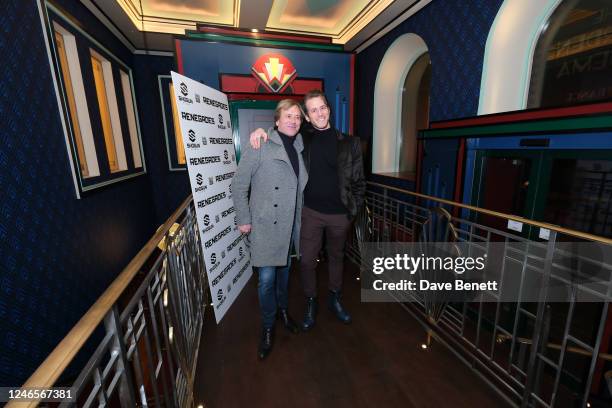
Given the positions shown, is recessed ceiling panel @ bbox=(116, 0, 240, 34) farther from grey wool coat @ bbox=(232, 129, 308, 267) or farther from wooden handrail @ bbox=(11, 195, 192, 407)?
wooden handrail @ bbox=(11, 195, 192, 407)

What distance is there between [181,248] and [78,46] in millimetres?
3330

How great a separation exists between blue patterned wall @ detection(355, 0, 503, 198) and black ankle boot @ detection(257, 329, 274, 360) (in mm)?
2393

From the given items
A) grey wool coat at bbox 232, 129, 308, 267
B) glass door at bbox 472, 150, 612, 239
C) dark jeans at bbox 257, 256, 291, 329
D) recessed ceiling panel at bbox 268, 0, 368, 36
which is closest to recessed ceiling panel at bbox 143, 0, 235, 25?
recessed ceiling panel at bbox 268, 0, 368, 36

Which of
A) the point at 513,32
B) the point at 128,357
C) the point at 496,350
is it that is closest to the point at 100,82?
the point at 128,357

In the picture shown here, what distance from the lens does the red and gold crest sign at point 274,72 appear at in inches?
166

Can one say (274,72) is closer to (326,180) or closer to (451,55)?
(451,55)

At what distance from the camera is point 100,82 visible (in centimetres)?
452

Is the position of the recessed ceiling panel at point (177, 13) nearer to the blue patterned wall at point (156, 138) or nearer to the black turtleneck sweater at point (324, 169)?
the blue patterned wall at point (156, 138)

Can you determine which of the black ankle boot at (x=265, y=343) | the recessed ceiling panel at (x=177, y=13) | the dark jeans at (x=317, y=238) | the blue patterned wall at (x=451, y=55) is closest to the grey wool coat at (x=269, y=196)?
the dark jeans at (x=317, y=238)

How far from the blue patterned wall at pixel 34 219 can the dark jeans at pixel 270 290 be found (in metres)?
1.85

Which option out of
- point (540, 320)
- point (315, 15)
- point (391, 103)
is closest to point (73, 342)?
point (540, 320)

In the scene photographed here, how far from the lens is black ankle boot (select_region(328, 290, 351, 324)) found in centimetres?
259

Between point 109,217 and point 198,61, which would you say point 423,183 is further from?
point 109,217

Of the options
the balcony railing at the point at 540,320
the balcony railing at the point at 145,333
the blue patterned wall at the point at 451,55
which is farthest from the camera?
the blue patterned wall at the point at 451,55
